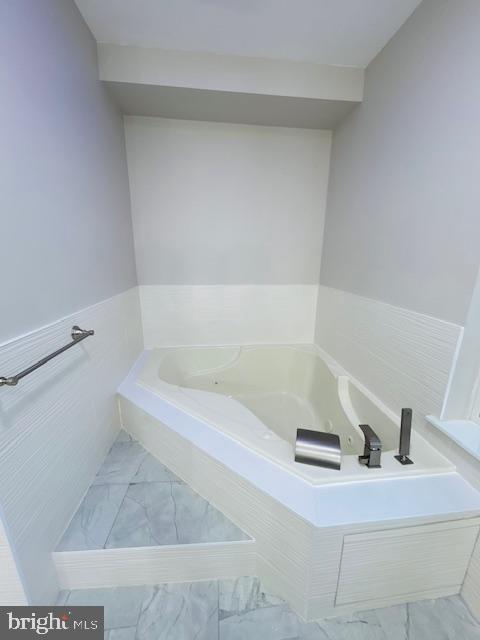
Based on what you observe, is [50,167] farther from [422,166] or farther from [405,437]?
[405,437]

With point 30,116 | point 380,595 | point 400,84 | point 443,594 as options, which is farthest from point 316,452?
point 400,84

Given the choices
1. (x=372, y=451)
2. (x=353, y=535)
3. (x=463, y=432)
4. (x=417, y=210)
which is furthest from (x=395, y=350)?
(x=353, y=535)

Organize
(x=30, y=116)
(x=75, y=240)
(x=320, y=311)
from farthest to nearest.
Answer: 1. (x=320, y=311)
2. (x=75, y=240)
3. (x=30, y=116)

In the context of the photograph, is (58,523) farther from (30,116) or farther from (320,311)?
(320,311)

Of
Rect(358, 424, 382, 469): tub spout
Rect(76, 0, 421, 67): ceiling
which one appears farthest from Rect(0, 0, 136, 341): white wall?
Rect(358, 424, 382, 469): tub spout

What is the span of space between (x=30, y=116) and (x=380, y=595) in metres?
2.16

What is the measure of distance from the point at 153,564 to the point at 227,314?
1657 millimetres

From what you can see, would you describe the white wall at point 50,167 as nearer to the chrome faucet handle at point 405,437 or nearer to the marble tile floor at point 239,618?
the marble tile floor at point 239,618

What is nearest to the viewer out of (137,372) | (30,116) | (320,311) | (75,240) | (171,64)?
(30,116)

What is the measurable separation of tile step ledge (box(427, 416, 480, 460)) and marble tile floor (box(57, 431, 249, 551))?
36.2 inches

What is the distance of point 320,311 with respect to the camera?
222 cm

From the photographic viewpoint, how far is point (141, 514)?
1085 millimetres

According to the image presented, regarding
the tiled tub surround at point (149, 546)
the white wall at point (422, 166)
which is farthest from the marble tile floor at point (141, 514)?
the white wall at point (422, 166)

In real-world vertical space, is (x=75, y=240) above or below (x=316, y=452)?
above
